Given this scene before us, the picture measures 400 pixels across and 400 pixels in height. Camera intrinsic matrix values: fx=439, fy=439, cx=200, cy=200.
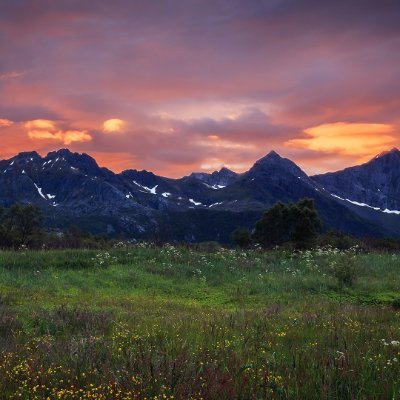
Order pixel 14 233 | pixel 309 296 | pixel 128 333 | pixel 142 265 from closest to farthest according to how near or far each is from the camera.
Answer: pixel 128 333 → pixel 309 296 → pixel 142 265 → pixel 14 233

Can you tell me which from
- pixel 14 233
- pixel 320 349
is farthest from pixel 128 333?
pixel 14 233

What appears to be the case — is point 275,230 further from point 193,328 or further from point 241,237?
point 193,328

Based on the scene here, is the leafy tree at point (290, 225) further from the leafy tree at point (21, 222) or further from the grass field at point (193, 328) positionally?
the leafy tree at point (21, 222)

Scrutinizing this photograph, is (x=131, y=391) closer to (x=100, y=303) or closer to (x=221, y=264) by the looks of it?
(x=100, y=303)

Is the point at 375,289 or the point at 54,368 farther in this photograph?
the point at 375,289

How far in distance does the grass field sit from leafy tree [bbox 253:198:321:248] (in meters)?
31.1

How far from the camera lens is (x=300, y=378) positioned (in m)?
5.66

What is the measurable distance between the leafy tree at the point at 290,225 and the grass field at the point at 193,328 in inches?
1225

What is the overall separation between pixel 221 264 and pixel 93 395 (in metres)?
19.7

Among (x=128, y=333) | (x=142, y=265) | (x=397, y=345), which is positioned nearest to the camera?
(x=397, y=345)

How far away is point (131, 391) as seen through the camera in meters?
5.08

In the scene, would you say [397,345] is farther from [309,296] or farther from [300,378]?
[309,296]

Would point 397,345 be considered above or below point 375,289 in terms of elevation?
above

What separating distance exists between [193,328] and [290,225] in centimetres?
5528
